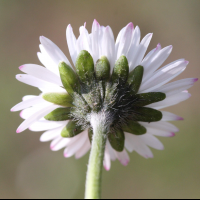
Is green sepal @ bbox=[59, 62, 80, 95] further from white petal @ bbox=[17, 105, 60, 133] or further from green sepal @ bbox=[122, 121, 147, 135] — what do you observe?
green sepal @ bbox=[122, 121, 147, 135]

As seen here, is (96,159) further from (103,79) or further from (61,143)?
(61,143)

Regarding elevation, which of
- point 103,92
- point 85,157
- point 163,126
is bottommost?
point 85,157

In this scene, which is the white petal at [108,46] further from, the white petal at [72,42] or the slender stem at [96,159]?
the slender stem at [96,159]

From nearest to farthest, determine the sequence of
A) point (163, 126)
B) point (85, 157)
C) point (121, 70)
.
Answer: point (121, 70) < point (163, 126) < point (85, 157)

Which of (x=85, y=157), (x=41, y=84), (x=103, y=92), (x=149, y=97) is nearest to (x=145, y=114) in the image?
(x=149, y=97)

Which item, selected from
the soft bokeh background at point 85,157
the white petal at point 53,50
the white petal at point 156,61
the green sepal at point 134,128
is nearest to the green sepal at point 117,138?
Result: the green sepal at point 134,128
